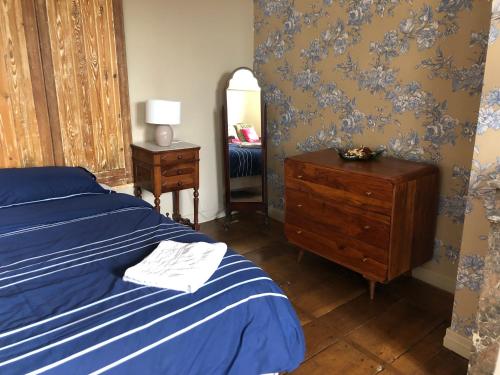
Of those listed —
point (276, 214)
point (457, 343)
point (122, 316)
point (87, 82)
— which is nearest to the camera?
point (122, 316)

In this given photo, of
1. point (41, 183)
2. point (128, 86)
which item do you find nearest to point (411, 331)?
point (41, 183)

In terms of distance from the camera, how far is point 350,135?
3.01 meters

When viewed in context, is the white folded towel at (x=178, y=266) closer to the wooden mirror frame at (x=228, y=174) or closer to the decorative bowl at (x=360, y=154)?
the decorative bowl at (x=360, y=154)

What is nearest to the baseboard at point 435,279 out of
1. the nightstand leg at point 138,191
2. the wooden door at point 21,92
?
the nightstand leg at point 138,191

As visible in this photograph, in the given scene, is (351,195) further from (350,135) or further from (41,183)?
(41,183)

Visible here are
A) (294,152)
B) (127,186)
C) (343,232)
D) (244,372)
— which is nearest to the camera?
(244,372)

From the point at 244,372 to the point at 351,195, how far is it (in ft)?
4.59

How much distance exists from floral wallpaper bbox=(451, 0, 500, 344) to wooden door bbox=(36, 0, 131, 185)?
2405 mm

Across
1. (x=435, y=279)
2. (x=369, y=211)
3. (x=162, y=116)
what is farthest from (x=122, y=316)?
(x=435, y=279)

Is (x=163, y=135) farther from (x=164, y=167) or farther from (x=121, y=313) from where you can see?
(x=121, y=313)

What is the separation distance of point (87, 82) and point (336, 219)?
1987 millimetres

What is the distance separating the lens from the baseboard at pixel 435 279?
2582 mm

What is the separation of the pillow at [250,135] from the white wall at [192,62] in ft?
1.00

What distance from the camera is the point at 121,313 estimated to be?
1.27 meters
